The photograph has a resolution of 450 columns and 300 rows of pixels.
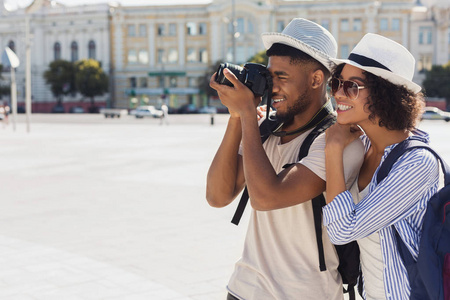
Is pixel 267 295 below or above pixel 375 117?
below

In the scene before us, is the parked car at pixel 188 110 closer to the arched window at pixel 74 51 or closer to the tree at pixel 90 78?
the tree at pixel 90 78

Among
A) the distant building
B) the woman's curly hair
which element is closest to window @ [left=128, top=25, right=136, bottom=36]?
the distant building

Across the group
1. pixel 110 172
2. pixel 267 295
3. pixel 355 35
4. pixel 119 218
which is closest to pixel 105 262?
pixel 119 218

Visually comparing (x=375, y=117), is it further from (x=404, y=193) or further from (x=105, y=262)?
(x=105, y=262)

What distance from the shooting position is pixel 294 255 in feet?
6.70

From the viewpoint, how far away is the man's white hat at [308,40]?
205 cm

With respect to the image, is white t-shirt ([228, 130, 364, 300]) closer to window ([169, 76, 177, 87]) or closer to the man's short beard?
the man's short beard

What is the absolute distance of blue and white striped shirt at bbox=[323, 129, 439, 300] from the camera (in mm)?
1738

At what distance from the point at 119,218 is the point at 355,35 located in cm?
6340

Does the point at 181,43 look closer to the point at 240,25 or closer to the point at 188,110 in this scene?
the point at 240,25

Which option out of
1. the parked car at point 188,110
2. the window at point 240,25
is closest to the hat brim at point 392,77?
the parked car at point 188,110

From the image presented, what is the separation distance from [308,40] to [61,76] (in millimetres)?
68824

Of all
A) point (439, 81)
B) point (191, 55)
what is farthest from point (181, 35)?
point (439, 81)

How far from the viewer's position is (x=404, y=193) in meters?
1.74
